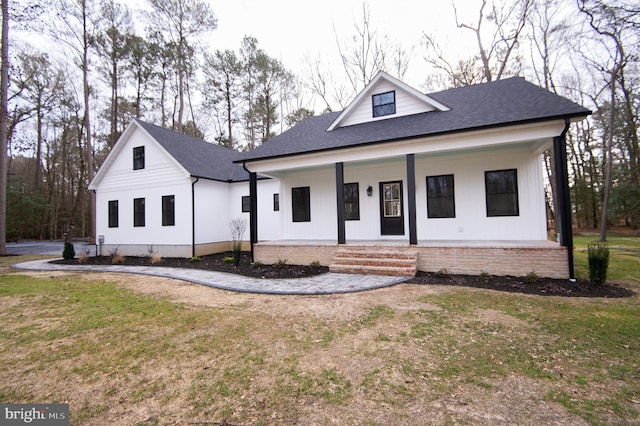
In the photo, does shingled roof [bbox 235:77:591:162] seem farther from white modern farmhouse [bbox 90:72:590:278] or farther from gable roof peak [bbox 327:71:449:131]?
gable roof peak [bbox 327:71:449:131]

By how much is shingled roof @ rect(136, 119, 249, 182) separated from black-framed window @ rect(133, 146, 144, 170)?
3.68 feet

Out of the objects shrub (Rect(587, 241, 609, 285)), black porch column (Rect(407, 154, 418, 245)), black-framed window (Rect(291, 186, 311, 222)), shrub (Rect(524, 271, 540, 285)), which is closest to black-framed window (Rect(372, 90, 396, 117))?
black porch column (Rect(407, 154, 418, 245))

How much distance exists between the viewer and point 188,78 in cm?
2066

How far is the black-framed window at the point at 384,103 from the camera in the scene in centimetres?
1034

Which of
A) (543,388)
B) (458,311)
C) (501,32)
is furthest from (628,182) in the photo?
(543,388)

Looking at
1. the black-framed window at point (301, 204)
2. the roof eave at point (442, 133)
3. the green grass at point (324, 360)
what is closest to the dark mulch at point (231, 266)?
the black-framed window at point (301, 204)

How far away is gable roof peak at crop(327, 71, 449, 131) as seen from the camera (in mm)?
9617

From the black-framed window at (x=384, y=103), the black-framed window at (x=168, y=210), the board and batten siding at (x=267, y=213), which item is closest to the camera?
the black-framed window at (x=384, y=103)

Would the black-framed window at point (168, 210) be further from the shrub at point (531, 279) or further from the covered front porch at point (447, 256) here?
the shrub at point (531, 279)

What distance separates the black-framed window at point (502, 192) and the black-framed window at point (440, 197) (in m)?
1.02

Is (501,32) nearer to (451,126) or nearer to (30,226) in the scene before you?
(451,126)

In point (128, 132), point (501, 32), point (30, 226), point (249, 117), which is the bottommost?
point (30, 226)

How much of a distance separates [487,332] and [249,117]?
2212 cm

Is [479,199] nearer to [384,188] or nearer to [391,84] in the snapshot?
[384,188]
